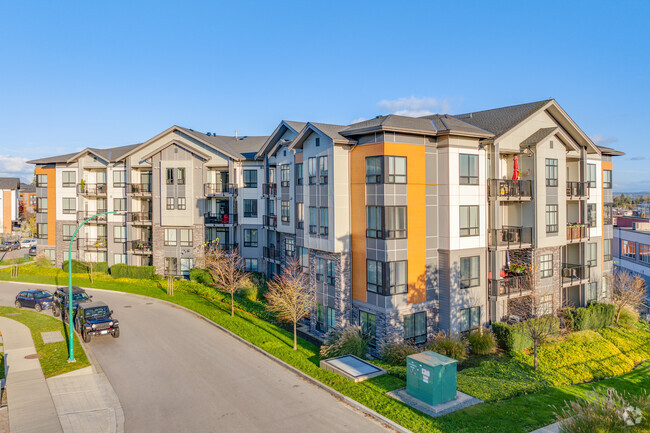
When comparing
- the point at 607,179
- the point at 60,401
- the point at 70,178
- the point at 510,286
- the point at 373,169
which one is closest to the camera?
the point at 60,401

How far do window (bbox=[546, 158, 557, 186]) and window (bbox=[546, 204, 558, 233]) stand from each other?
142 centimetres

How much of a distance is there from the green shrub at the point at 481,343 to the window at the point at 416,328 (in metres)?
2.47

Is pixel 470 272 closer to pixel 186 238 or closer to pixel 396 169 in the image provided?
pixel 396 169

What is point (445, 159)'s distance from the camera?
23.6 meters

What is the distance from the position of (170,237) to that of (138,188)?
582 centimetres

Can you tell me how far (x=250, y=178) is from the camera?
39875mm

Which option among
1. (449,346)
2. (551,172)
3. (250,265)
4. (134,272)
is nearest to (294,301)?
(449,346)

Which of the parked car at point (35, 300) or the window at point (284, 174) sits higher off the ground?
the window at point (284, 174)

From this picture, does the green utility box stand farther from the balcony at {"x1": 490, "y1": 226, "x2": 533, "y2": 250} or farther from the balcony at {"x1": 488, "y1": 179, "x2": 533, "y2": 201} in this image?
the balcony at {"x1": 488, "y1": 179, "x2": 533, "y2": 201}

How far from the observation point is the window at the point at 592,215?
105ft

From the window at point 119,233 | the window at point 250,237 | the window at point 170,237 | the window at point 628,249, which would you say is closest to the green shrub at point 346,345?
the window at point 250,237

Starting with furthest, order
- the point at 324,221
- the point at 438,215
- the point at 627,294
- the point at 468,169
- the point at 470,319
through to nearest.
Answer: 1. the point at 627,294
2. the point at 324,221
3. the point at 470,319
4. the point at 468,169
5. the point at 438,215

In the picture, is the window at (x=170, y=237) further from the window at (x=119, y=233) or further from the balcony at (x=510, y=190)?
the balcony at (x=510, y=190)

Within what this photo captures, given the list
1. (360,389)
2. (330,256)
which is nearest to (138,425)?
(360,389)
